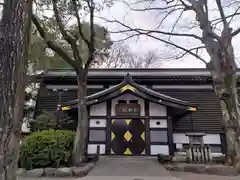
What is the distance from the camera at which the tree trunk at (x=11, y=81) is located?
7.85ft

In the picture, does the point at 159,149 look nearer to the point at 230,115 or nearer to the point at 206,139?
the point at 206,139

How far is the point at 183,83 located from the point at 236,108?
16.6 feet

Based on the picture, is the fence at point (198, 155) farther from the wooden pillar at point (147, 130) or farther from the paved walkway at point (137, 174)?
the wooden pillar at point (147, 130)

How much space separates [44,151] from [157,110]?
5.82 metres

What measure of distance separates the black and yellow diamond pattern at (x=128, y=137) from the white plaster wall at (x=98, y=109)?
0.66 meters

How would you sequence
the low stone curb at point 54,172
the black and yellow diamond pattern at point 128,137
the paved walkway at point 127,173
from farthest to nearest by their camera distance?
the black and yellow diamond pattern at point 128,137 < the low stone curb at point 54,172 < the paved walkway at point 127,173

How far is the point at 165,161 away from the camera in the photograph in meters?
8.90

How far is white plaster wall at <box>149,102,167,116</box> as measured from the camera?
11086 mm

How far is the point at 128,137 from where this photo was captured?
10.9 m

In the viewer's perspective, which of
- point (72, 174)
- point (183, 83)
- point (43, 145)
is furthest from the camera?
point (183, 83)

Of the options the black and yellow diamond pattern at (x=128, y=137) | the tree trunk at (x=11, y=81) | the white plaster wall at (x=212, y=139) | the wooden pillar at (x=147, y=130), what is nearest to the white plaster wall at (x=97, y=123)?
the black and yellow diamond pattern at (x=128, y=137)

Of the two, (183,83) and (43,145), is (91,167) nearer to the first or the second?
(43,145)

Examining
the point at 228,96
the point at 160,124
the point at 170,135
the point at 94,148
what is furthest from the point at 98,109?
the point at 228,96

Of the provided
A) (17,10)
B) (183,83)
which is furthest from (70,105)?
(17,10)
